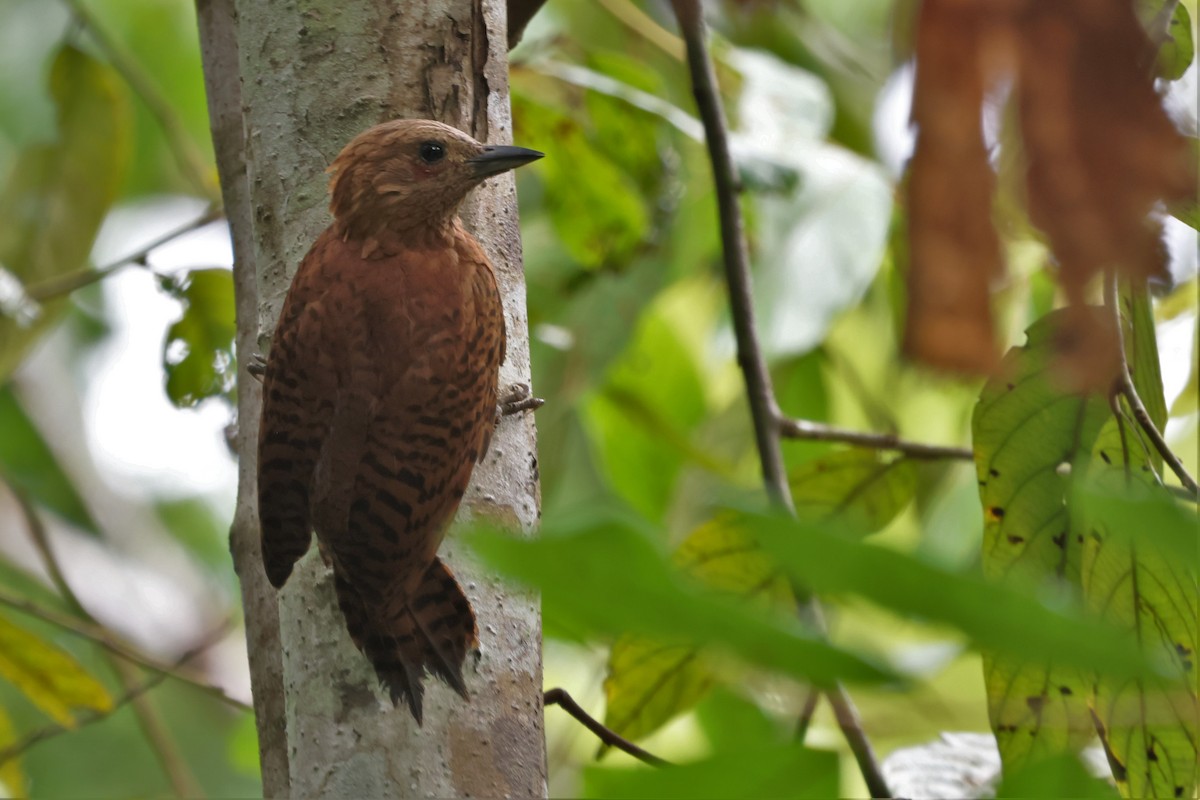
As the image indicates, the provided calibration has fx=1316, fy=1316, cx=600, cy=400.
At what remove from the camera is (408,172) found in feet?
6.17

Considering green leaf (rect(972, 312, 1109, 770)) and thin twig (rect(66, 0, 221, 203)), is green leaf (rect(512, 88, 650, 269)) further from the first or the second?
green leaf (rect(972, 312, 1109, 770))

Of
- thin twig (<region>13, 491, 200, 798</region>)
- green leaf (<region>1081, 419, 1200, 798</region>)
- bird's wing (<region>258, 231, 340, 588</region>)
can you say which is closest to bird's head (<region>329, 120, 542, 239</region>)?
bird's wing (<region>258, 231, 340, 588</region>)

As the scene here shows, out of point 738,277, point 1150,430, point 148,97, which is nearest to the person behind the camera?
point 1150,430

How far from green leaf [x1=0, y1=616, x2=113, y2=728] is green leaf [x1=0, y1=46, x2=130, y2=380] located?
0.91 metres

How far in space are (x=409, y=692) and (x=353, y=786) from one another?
117mm

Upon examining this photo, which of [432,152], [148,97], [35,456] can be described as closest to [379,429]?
[432,152]

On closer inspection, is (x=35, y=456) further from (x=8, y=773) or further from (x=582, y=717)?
(x=582, y=717)

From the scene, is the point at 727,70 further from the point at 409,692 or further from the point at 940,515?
the point at 409,692

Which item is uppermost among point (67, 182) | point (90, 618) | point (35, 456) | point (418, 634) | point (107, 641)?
point (35, 456)

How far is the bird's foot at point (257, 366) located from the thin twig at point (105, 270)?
2.96 feet

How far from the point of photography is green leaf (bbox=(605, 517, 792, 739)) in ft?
7.36

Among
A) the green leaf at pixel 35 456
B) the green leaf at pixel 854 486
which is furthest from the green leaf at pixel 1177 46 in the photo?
the green leaf at pixel 35 456

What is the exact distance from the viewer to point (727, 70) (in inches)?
151

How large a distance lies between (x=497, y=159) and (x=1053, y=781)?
129cm
